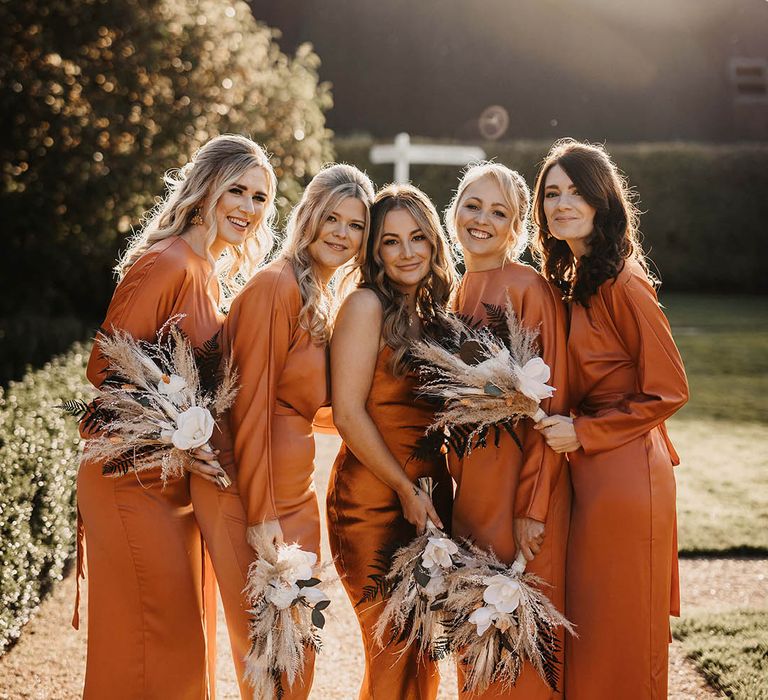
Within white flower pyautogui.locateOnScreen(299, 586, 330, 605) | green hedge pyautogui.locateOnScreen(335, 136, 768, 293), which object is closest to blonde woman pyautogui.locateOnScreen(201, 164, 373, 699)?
white flower pyautogui.locateOnScreen(299, 586, 330, 605)

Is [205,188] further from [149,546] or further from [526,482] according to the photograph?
[526,482]

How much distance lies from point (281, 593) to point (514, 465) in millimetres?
1111

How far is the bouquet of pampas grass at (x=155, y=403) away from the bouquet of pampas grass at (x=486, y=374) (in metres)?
0.83

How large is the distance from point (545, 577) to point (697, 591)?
10.4 ft

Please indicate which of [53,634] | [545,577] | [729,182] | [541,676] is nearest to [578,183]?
[545,577]

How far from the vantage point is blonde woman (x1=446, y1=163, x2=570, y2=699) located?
3316 millimetres

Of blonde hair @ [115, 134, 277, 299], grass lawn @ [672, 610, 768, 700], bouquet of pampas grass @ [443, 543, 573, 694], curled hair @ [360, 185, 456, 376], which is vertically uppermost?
blonde hair @ [115, 134, 277, 299]

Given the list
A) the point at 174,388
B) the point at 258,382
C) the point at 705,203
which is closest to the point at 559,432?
the point at 258,382

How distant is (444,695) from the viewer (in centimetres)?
454

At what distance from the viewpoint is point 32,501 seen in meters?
5.02

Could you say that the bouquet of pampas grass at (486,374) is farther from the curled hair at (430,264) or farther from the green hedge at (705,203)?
the green hedge at (705,203)

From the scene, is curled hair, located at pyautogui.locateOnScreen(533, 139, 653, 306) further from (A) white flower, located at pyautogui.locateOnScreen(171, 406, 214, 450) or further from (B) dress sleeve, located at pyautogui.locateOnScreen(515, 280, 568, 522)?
(A) white flower, located at pyautogui.locateOnScreen(171, 406, 214, 450)

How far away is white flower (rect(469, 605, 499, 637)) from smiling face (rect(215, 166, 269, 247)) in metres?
2.01

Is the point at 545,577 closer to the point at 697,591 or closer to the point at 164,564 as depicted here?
the point at 164,564
